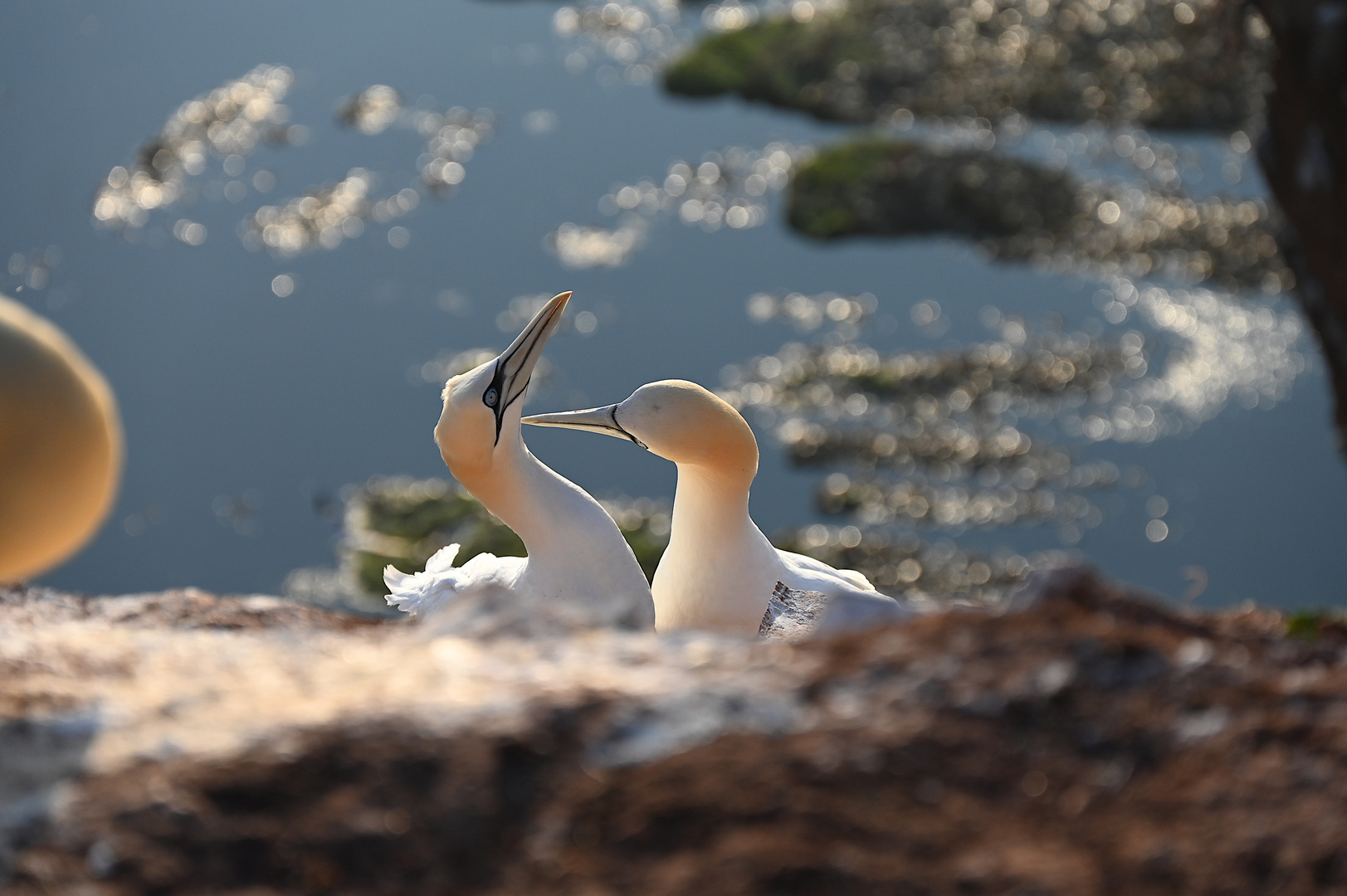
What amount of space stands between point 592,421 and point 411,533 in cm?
404

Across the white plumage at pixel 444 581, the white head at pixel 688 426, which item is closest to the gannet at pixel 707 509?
the white head at pixel 688 426

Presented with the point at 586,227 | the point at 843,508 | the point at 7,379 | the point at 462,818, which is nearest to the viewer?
the point at 462,818

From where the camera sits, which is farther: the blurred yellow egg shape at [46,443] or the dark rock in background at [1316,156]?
the dark rock in background at [1316,156]

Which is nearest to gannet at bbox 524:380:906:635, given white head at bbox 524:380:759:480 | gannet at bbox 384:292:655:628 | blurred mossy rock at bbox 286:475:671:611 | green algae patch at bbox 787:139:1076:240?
white head at bbox 524:380:759:480

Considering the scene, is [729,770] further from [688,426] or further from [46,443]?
[688,426]

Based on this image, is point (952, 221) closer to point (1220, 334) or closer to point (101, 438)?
point (1220, 334)

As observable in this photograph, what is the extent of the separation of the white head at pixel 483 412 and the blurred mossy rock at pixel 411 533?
3.70 metres

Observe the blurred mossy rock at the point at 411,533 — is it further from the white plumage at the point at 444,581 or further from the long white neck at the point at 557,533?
the long white neck at the point at 557,533

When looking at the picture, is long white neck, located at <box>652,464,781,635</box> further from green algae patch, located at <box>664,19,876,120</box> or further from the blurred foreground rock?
Result: green algae patch, located at <box>664,19,876,120</box>

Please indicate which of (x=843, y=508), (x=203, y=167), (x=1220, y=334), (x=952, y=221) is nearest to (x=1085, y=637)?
(x=843, y=508)

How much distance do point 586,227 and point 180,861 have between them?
29.7 ft

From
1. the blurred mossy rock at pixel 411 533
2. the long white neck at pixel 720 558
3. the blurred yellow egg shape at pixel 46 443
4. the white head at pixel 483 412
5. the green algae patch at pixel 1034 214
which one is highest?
the blurred yellow egg shape at pixel 46 443

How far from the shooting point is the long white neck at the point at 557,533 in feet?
12.4

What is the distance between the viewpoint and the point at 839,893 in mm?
1343
